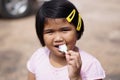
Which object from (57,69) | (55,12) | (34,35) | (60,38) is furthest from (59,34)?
(34,35)

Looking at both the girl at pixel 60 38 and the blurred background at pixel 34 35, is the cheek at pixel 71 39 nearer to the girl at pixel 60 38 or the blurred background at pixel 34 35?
the girl at pixel 60 38

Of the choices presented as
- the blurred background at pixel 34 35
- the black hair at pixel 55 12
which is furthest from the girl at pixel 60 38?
the blurred background at pixel 34 35

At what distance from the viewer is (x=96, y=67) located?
2381 mm

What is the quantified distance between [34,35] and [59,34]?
4168mm

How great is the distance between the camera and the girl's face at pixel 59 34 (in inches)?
90.7

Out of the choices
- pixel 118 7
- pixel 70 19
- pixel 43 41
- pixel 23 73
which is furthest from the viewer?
pixel 118 7

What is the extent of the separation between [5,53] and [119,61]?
179 cm

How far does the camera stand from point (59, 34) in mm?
2314

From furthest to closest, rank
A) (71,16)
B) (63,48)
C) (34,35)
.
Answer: (34,35), (71,16), (63,48)

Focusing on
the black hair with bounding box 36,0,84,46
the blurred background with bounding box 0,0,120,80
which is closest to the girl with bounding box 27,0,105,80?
the black hair with bounding box 36,0,84,46

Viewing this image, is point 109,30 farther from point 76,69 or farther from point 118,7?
point 76,69

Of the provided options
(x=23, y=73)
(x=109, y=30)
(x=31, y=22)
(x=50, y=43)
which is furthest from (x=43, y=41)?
(x=31, y=22)

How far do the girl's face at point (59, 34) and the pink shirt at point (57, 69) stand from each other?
14 cm

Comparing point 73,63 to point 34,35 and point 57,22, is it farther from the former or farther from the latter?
point 34,35
